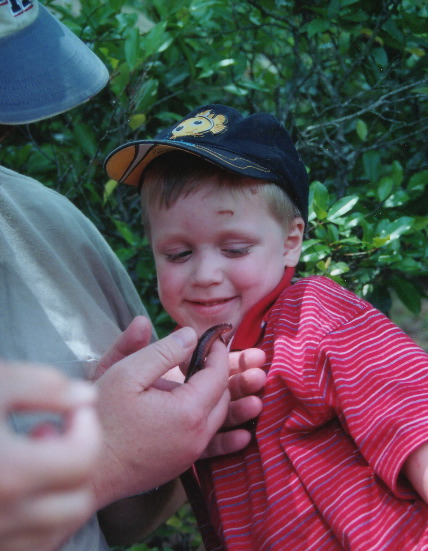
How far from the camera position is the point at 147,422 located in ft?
4.18

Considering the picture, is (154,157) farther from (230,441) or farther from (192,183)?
(230,441)

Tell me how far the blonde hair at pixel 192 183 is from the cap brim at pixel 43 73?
340mm

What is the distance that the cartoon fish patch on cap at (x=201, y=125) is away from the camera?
78.1 inches

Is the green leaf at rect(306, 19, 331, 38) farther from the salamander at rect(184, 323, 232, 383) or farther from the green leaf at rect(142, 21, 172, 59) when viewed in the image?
the salamander at rect(184, 323, 232, 383)

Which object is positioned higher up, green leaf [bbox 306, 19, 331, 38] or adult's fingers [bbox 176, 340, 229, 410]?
green leaf [bbox 306, 19, 331, 38]

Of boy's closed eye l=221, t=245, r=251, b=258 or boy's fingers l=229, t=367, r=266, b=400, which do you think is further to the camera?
boy's closed eye l=221, t=245, r=251, b=258

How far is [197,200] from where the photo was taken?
1832 millimetres

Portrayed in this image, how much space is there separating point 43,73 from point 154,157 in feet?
1.43

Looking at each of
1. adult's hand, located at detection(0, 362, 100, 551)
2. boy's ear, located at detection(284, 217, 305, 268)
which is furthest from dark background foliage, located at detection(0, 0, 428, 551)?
adult's hand, located at detection(0, 362, 100, 551)

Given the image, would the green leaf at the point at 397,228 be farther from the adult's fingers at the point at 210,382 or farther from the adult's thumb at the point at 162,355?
the adult's thumb at the point at 162,355

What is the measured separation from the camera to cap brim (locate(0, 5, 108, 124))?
5.67 feet

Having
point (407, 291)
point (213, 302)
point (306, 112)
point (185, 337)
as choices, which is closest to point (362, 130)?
point (306, 112)

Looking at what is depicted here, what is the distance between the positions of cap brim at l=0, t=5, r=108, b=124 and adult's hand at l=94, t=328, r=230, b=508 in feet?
2.84

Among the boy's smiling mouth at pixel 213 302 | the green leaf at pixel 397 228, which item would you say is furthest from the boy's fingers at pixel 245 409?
the green leaf at pixel 397 228
